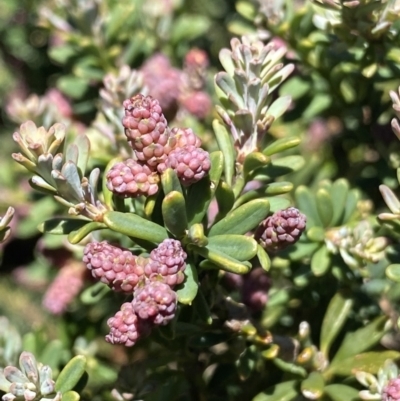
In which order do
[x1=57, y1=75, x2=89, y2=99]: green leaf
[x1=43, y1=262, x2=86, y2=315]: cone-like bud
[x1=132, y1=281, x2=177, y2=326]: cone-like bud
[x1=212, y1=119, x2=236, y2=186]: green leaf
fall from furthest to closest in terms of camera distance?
[x1=57, y1=75, x2=89, y2=99]: green leaf < [x1=43, y1=262, x2=86, y2=315]: cone-like bud < [x1=212, y1=119, x2=236, y2=186]: green leaf < [x1=132, y1=281, x2=177, y2=326]: cone-like bud

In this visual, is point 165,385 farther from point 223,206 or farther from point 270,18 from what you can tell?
point 270,18

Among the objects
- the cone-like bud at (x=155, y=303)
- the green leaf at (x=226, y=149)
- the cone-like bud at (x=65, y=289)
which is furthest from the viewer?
the cone-like bud at (x=65, y=289)

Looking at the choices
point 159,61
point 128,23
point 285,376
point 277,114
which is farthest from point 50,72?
point 285,376

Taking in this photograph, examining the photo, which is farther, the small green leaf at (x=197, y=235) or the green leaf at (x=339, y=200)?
the green leaf at (x=339, y=200)

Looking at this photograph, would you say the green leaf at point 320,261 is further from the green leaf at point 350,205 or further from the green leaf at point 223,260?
the green leaf at point 223,260

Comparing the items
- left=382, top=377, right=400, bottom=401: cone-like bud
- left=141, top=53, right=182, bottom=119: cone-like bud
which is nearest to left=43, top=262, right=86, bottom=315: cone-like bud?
left=141, top=53, right=182, bottom=119: cone-like bud

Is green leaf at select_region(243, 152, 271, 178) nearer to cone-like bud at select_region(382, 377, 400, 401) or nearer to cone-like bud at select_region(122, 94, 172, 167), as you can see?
cone-like bud at select_region(122, 94, 172, 167)

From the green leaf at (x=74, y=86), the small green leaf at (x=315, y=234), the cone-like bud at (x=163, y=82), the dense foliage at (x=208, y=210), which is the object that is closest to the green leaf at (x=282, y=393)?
the dense foliage at (x=208, y=210)
